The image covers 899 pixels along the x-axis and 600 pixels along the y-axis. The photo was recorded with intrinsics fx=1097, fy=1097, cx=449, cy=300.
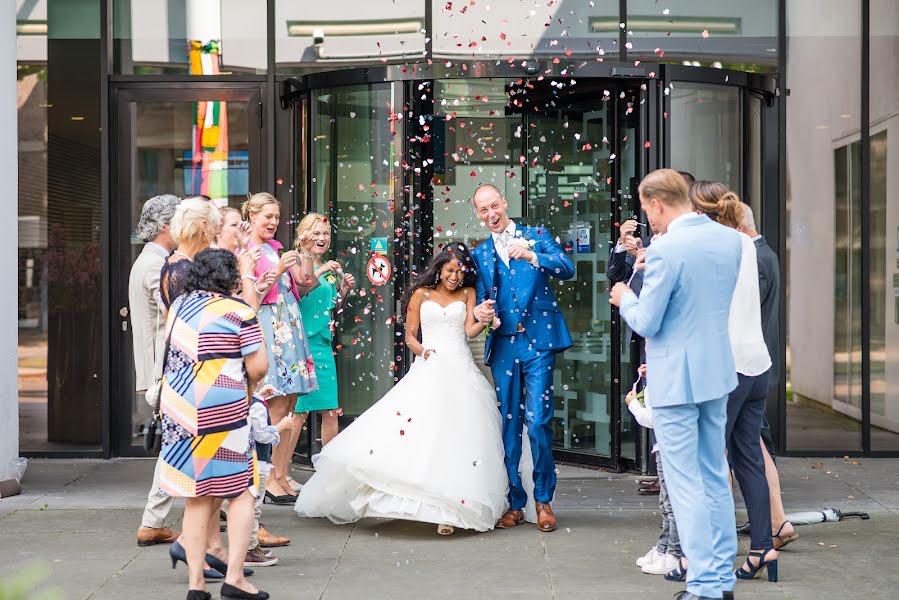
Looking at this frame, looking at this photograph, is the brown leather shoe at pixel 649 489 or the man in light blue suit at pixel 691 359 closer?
the man in light blue suit at pixel 691 359

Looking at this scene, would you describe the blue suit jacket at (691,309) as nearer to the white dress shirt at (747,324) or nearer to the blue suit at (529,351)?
the white dress shirt at (747,324)

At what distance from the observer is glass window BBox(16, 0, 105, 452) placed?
828 centimetres

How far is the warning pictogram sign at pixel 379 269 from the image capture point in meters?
7.71

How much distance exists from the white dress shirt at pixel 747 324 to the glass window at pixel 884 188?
3.99 m

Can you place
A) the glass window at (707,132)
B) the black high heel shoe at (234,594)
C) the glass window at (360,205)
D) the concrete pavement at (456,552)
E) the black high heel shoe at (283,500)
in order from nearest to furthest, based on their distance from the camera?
the black high heel shoe at (234,594) < the concrete pavement at (456,552) < the black high heel shoe at (283,500) < the glass window at (707,132) < the glass window at (360,205)

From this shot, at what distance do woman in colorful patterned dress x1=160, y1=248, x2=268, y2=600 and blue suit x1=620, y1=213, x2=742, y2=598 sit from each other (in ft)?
5.08

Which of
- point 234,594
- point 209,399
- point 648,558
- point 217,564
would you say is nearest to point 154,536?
point 217,564

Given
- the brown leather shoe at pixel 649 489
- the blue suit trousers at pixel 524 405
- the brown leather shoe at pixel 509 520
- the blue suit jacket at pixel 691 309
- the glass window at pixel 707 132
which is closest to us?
the blue suit jacket at pixel 691 309

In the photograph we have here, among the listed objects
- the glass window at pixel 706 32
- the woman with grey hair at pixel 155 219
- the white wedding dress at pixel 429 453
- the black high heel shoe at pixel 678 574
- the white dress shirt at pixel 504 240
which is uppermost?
the glass window at pixel 706 32

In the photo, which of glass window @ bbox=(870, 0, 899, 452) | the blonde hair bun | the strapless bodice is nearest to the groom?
the strapless bodice

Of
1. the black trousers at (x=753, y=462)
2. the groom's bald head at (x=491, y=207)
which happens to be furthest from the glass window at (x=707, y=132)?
the black trousers at (x=753, y=462)

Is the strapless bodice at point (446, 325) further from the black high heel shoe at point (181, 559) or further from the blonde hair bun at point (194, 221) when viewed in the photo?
the black high heel shoe at point (181, 559)

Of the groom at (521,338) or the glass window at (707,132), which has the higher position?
the glass window at (707,132)

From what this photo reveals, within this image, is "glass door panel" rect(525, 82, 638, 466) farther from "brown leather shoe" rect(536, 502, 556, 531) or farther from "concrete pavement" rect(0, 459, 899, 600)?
"brown leather shoe" rect(536, 502, 556, 531)
